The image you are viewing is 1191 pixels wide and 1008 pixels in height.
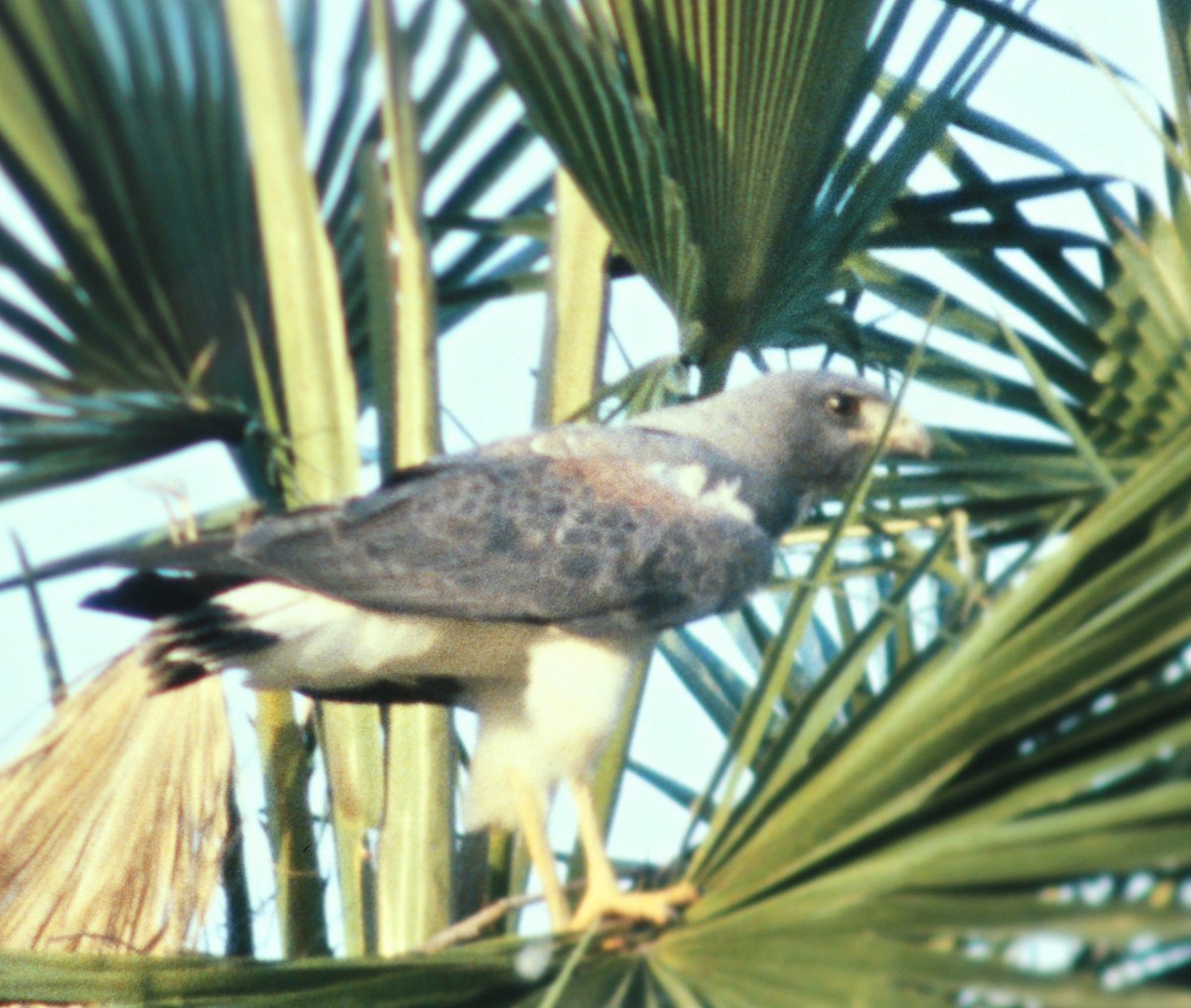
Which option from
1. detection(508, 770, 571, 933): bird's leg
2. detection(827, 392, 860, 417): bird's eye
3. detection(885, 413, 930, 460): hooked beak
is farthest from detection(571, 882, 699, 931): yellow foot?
detection(827, 392, 860, 417): bird's eye

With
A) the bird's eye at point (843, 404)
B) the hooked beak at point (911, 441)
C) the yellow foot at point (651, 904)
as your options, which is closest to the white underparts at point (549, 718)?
the yellow foot at point (651, 904)

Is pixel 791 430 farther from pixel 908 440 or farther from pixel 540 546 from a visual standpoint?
pixel 540 546

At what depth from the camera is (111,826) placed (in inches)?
109

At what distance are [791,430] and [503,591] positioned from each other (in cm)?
105

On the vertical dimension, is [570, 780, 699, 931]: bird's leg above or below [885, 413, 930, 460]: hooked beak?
below

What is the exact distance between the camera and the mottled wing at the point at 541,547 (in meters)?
2.93

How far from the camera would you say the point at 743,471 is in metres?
3.48

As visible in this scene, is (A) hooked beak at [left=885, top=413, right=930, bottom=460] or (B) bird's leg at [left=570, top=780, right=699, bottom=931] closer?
(B) bird's leg at [left=570, top=780, right=699, bottom=931]

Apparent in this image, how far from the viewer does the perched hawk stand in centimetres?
286

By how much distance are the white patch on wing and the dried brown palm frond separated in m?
0.98

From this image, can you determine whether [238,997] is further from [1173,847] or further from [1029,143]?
[1029,143]

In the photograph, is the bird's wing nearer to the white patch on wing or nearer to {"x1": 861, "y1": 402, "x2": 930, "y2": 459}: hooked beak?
the white patch on wing

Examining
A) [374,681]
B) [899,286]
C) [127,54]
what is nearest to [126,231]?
[127,54]

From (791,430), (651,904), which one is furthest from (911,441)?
(651,904)
